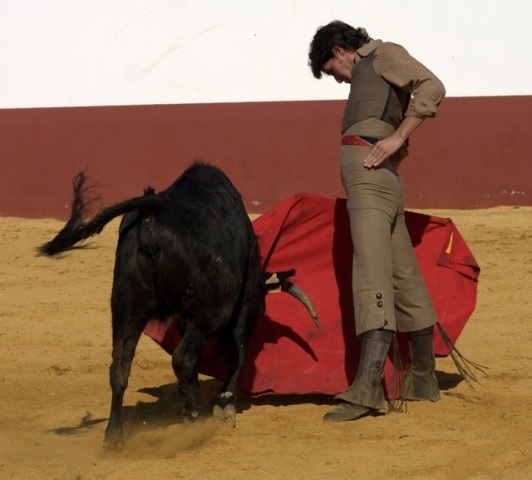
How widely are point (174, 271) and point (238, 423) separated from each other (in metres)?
0.83

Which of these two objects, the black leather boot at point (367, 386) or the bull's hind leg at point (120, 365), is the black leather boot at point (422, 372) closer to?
the black leather boot at point (367, 386)

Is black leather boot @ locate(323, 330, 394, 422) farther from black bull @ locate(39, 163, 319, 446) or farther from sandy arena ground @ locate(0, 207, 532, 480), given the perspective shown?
black bull @ locate(39, 163, 319, 446)

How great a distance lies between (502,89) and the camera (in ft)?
A: 37.1

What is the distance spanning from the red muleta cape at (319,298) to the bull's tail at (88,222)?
92 centimetres

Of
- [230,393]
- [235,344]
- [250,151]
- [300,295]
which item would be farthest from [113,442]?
[250,151]

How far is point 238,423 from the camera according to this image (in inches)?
178

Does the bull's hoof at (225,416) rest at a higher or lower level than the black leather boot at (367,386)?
lower

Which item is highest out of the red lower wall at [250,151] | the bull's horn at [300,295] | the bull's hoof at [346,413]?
the red lower wall at [250,151]

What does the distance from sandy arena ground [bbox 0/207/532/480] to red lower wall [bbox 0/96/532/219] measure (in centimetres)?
399

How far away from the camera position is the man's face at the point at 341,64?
14.9ft

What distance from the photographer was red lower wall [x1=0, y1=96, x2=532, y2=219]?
36.6 feet

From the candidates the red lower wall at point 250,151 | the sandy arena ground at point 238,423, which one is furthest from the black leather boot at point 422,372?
the red lower wall at point 250,151

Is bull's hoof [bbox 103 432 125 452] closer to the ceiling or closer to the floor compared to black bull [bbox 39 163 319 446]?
closer to the floor

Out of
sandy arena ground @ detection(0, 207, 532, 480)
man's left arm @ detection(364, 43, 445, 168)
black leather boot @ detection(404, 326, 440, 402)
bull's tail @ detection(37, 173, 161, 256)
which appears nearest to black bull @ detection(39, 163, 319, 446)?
bull's tail @ detection(37, 173, 161, 256)
